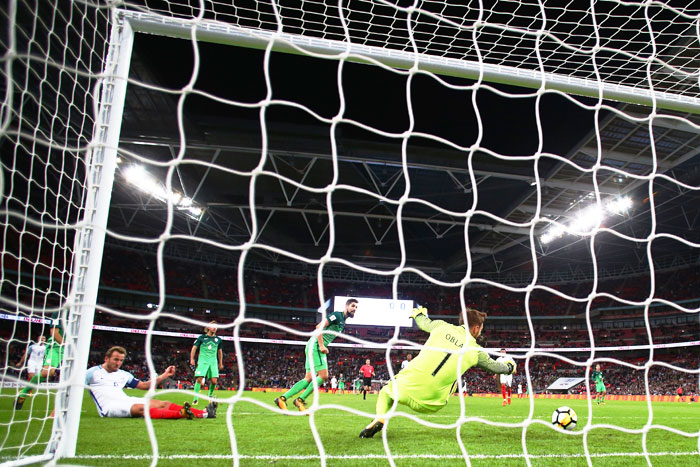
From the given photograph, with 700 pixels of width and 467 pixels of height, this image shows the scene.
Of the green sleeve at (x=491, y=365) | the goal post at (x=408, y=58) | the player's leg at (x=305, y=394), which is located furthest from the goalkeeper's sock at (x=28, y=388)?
the green sleeve at (x=491, y=365)

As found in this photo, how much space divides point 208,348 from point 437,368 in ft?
16.5

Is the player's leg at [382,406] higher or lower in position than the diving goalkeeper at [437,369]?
lower

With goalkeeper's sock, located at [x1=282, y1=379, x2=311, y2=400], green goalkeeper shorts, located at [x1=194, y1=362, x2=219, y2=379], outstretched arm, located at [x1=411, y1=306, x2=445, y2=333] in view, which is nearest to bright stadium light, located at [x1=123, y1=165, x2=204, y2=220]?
green goalkeeper shorts, located at [x1=194, y1=362, x2=219, y2=379]

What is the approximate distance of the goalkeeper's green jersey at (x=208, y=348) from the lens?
7.89m

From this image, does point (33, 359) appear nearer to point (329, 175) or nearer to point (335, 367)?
point (329, 175)

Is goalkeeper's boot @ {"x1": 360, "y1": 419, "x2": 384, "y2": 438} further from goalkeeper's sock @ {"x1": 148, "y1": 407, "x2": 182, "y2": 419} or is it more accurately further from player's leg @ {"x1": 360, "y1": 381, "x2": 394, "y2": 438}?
goalkeeper's sock @ {"x1": 148, "y1": 407, "x2": 182, "y2": 419}

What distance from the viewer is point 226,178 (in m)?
18.8

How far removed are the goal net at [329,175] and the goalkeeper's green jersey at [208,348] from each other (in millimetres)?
1063

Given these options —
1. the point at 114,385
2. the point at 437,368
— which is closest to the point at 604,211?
the point at 437,368

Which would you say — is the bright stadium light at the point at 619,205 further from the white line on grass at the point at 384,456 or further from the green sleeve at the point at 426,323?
the green sleeve at the point at 426,323

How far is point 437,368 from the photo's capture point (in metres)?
4.11

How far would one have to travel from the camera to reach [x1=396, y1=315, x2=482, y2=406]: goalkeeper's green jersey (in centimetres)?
405

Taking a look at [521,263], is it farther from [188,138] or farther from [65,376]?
[65,376]

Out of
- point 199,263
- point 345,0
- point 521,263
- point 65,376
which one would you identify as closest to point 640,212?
point 521,263
